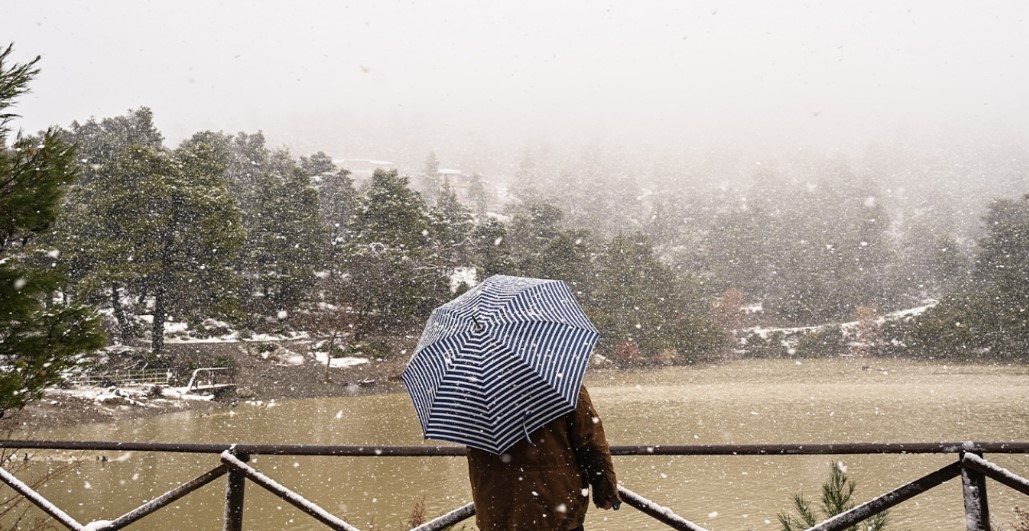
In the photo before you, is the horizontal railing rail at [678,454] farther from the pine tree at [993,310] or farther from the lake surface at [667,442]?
the pine tree at [993,310]

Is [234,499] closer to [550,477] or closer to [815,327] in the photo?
[550,477]

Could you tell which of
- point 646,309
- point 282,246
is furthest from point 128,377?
point 646,309

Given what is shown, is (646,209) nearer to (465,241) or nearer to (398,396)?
(465,241)

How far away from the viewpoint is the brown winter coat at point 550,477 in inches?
65.3

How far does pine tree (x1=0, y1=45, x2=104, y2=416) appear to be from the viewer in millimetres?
3354

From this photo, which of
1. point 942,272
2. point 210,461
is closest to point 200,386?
point 210,461

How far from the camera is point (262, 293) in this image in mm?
28312

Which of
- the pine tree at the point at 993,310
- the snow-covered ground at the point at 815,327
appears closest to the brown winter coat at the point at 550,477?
the pine tree at the point at 993,310

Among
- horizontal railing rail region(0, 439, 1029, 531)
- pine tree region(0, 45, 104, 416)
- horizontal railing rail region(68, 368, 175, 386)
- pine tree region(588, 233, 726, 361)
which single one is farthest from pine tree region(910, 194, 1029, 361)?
horizontal railing rail region(68, 368, 175, 386)

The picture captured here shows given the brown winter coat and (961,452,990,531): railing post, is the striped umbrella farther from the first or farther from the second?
(961,452,990,531): railing post

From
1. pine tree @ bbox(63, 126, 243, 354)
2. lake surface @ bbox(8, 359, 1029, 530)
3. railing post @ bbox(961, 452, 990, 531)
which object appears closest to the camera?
railing post @ bbox(961, 452, 990, 531)

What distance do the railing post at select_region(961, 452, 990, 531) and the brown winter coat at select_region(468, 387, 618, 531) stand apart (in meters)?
1.16

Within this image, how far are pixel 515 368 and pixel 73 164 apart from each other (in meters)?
3.89

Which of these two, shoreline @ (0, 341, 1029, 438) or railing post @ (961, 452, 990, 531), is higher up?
railing post @ (961, 452, 990, 531)
